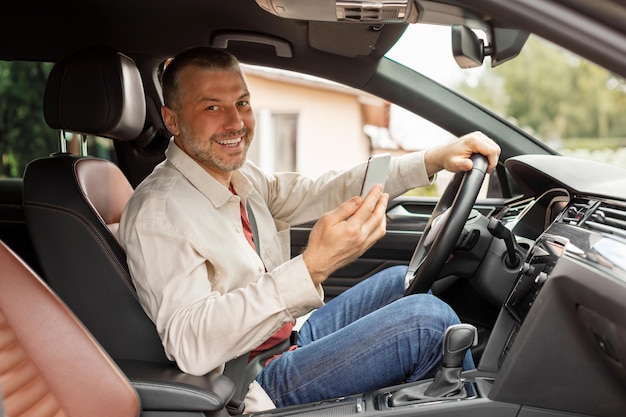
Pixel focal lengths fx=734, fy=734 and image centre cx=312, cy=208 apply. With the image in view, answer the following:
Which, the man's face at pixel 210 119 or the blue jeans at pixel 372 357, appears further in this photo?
the man's face at pixel 210 119

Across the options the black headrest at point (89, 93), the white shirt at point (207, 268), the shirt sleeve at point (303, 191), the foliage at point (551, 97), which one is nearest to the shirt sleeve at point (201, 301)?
the white shirt at point (207, 268)

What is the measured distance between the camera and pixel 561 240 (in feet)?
5.12

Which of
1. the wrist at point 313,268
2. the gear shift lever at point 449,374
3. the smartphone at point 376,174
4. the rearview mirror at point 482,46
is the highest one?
the rearview mirror at point 482,46

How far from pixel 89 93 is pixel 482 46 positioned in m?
1.16

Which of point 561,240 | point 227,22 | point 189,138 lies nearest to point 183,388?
point 189,138

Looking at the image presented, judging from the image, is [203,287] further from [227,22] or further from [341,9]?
[227,22]

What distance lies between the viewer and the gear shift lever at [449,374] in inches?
61.4

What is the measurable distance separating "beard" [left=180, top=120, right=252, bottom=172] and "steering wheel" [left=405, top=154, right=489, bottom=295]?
56 cm

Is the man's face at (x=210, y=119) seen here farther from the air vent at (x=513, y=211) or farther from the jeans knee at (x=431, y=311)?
the air vent at (x=513, y=211)

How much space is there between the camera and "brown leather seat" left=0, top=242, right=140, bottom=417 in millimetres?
1469

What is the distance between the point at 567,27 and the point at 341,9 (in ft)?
1.25

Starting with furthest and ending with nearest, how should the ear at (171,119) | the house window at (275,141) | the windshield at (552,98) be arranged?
the windshield at (552,98) → the house window at (275,141) → the ear at (171,119)

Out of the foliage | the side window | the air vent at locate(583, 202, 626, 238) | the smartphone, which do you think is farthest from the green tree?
the foliage

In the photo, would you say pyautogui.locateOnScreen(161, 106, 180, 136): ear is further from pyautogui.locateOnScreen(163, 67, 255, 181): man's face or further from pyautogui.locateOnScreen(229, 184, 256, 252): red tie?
pyautogui.locateOnScreen(229, 184, 256, 252): red tie
